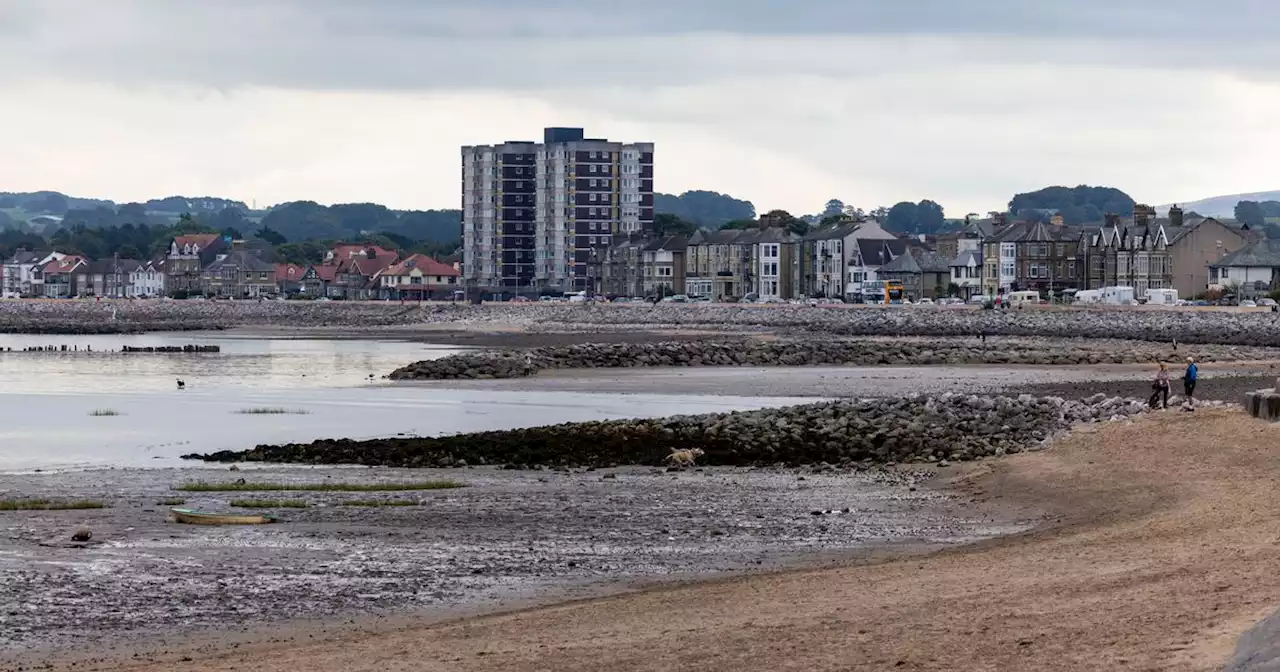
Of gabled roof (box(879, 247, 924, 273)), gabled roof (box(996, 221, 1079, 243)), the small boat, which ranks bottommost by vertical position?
the small boat

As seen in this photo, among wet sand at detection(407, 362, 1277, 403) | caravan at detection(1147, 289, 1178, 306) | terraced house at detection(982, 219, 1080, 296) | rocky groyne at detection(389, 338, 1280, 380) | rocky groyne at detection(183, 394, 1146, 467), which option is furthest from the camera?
terraced house at detection(982, 219, 1080, 296)

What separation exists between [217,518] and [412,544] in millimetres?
3519

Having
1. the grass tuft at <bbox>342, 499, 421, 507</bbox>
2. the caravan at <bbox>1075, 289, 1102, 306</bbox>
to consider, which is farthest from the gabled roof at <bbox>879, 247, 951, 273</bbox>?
the grass tuft at <bbox>342, 499, 421, 507</bbox>

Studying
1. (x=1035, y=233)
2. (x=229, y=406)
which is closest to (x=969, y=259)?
(x=1035, y=233)

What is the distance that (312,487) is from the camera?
3022 centimetres

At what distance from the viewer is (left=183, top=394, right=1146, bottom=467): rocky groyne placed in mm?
34906

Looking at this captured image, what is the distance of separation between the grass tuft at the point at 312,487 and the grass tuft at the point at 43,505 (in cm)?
224

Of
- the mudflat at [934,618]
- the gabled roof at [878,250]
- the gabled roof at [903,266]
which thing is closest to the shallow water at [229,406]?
the mudflat at [934,618]

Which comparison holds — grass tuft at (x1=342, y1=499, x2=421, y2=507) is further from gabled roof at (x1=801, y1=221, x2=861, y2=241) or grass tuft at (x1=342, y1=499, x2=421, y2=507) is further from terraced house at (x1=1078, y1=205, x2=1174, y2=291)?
gabled roof at (x1=801, y1=221, x2=861, y2=241)

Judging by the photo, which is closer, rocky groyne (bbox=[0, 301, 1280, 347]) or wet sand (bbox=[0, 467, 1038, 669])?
wet sand (bbox=[0, 467, 1038, 669])

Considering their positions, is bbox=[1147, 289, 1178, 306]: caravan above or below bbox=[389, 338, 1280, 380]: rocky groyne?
above

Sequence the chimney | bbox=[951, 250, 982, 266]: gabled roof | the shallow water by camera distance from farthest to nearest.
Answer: bbox=[951, 250, 982, 266]: gabled roof → the chimney → the shallow water

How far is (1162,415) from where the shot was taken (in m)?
37.1

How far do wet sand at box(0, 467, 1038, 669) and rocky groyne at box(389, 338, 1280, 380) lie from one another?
115ft
